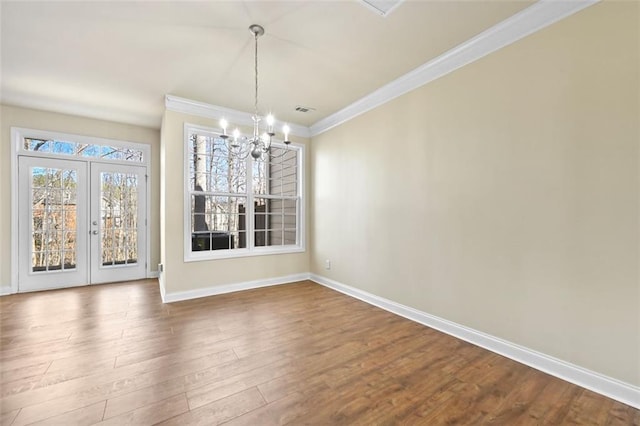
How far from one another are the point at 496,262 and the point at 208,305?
338 centimetres

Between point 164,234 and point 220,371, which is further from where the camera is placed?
point 164,234

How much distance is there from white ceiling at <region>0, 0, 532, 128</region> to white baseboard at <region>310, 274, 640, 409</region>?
273 cm

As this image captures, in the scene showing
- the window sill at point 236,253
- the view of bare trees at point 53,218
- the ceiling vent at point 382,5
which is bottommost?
the window sill at point 236,253

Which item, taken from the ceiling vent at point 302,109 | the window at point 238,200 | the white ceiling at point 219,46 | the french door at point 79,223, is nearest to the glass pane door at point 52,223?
the french door at point 79,223

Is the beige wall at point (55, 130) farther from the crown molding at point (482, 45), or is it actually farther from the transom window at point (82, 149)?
the crown molding at point (482, 45)

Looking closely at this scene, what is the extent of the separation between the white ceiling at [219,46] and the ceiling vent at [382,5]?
39 mm

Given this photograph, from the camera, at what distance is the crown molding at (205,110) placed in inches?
151

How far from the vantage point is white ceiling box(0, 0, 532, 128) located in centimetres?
219

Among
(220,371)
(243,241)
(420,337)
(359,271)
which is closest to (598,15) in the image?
(420,337)

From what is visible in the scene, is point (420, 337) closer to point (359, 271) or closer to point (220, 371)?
point (359, 271)

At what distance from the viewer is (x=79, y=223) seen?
456cm

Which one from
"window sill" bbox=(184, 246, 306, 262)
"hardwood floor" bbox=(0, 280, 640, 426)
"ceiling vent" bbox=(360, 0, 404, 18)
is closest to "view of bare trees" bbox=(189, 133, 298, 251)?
"window sill" bbox=(184, 246, 306, 262)

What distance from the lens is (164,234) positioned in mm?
3883

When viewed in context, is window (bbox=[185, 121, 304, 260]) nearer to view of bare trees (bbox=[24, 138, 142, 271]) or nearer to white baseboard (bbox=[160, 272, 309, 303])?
white baseboard (bbox=[160, 272, 309, 303])
